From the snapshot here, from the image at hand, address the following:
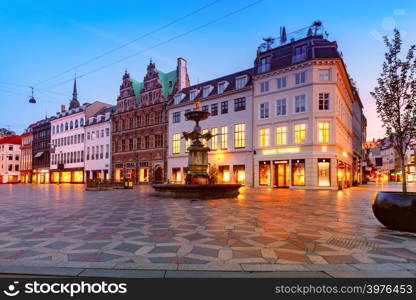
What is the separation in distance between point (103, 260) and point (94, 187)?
2611 cm

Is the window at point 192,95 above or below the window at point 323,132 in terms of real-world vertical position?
above

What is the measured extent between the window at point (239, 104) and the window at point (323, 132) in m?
10.2

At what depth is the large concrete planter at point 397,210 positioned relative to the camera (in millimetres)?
6688

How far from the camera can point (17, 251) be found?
16.6 feet

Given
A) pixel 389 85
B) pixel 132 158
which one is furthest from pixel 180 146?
pixel 389 85

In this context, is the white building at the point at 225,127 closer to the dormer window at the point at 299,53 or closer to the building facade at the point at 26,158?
the dormer window at the point at 299,53

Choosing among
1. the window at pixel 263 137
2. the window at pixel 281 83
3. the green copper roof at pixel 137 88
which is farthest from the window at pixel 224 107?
the green copper roof at pixel 137 88

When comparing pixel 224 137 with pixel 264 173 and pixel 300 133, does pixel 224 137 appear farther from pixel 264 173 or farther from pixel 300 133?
pixel 300 133

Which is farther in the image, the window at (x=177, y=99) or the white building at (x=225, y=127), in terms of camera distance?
the window at (x=177, y=99)

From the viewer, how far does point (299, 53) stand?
32.7 meters

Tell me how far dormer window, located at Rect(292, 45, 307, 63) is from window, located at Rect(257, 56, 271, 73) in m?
3.40

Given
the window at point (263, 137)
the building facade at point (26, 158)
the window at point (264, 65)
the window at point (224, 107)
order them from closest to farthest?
the window at point (263, 137) → the window at point (264, 65) → the window at point (224, 107) → the building facade at point (26, 158)

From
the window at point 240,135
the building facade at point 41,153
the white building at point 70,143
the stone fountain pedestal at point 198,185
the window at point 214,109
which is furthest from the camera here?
the building facade at point 41,153

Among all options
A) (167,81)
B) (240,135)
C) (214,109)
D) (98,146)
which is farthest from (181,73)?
(98,146)
